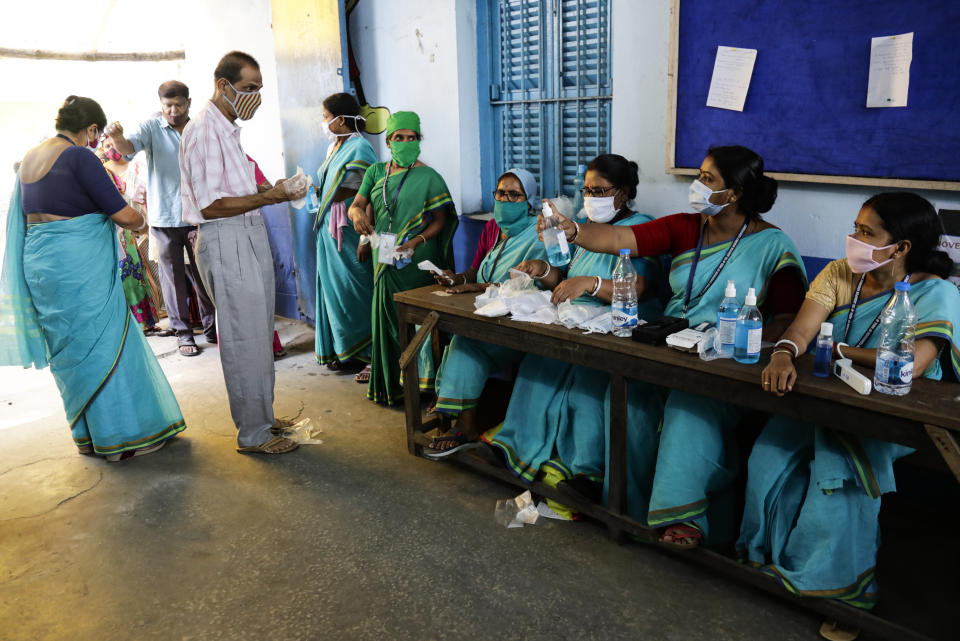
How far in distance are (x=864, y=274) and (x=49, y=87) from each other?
13.4 m

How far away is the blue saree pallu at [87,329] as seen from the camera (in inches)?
127

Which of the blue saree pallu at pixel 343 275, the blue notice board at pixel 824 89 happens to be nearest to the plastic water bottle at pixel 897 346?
the blue notice board at pixel 824 89

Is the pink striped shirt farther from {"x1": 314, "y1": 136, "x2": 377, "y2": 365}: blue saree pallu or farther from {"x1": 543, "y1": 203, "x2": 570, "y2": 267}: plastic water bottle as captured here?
{"x1": 543, "y1": 203, "x2": 570, "y2": 267}: plastic water bottle

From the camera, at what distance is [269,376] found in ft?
11.6

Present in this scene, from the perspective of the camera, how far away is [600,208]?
2979 millimetres

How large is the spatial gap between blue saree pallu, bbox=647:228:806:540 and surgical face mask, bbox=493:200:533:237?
3.18ft

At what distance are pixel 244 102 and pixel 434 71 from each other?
1.39 metres

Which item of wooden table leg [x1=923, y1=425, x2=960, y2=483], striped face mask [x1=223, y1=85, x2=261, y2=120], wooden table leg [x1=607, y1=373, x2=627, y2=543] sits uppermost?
striped face mask [x1=223, y1=85, x2=261, y2=120]

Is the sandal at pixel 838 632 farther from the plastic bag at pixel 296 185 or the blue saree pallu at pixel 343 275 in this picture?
the blue saree pallu at pixel 343 275

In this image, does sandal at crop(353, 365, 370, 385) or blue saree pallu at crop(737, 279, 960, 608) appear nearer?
blue saree pallu at crop(737, 279, 960, 608)

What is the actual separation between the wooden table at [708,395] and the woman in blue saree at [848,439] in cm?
7

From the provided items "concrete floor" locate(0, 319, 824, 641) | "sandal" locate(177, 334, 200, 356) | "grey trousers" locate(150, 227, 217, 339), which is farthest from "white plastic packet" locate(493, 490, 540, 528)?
"grey trousers" locate(150, 227, 217, 339)

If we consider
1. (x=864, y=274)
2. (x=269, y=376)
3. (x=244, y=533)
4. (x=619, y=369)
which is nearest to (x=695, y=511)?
(x=619, y=369)

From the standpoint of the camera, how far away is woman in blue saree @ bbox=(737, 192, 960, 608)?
2041 millimetres
